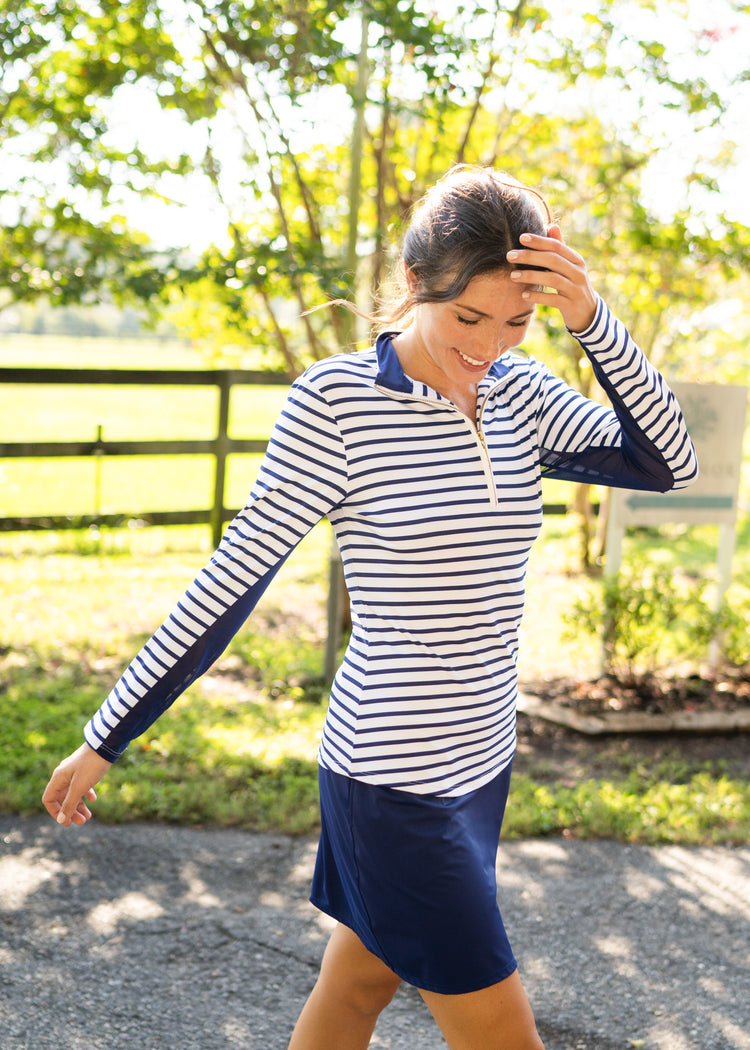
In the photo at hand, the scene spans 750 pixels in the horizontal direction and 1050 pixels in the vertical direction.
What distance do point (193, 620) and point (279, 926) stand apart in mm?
1863

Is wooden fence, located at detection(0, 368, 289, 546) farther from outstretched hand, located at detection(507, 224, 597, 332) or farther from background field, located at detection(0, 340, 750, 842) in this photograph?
outstretched hand, located at detection(507, 224, 597, 332)

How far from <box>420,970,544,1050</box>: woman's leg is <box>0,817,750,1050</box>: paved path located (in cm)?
111

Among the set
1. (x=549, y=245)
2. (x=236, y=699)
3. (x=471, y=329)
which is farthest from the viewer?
(x=236, y=699)

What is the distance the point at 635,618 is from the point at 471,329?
153 inches

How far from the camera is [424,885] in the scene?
1.69 meters

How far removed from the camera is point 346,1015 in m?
1.90

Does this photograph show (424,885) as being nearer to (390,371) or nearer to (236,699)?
(390,371)

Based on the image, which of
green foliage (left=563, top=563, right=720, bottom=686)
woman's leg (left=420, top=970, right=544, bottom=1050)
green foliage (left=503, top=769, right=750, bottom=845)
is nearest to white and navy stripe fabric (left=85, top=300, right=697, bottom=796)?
woman's leg (left=420, top=970, right=544, bottom=1050)

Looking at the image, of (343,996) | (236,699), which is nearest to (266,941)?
(343,996)

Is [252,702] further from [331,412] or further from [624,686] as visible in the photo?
[331,412]

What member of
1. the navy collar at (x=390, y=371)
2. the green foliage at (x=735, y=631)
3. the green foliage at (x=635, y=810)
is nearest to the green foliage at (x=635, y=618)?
the green foliage at (x=735, y=631)

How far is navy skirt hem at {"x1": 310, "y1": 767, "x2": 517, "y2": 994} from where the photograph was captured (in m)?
1.68

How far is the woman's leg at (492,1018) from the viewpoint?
1.68 meters

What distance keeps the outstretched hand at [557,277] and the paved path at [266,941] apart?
6.39 feet
